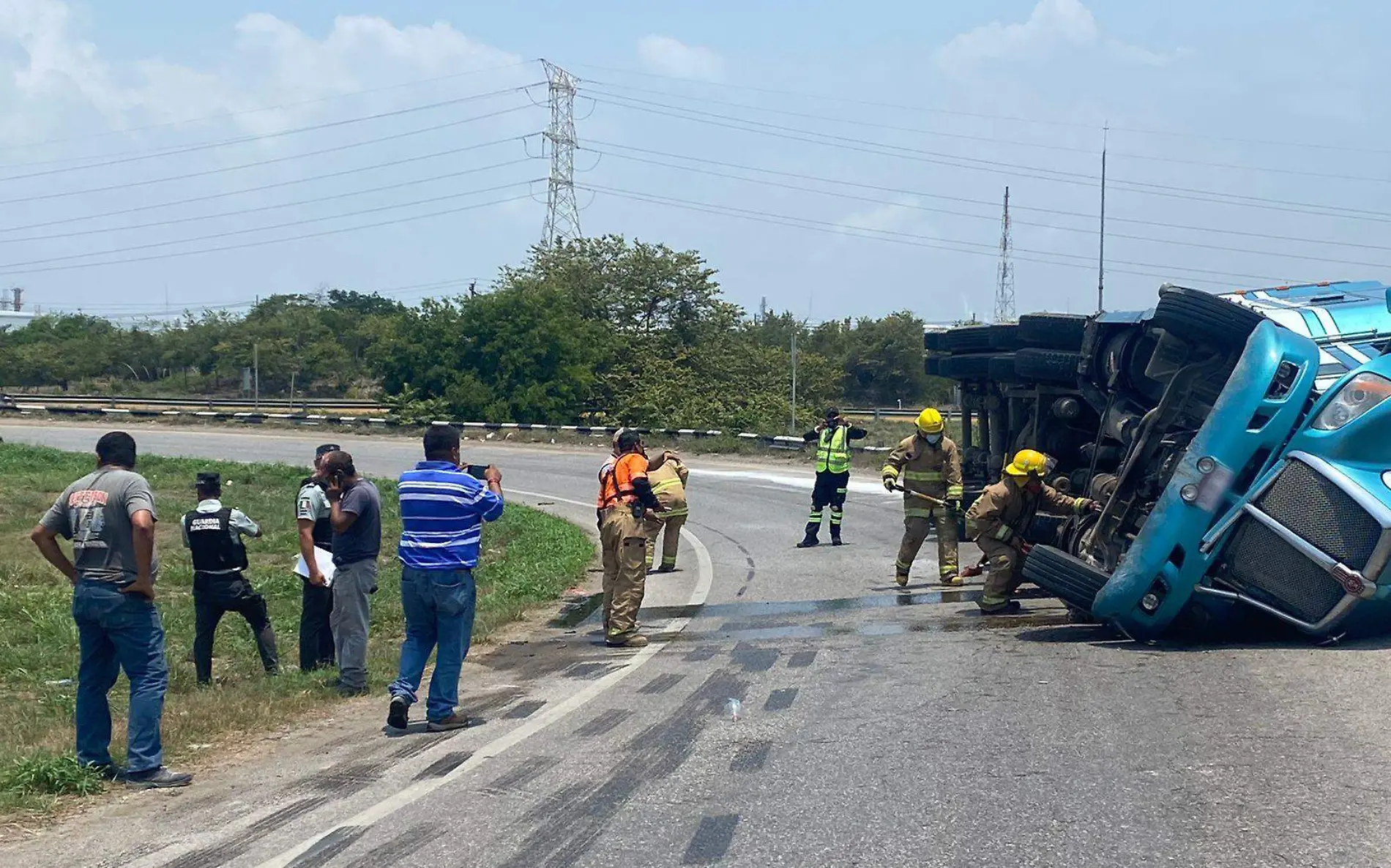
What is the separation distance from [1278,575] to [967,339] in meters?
5.75

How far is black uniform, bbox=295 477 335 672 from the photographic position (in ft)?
33.0

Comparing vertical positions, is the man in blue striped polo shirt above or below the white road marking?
above

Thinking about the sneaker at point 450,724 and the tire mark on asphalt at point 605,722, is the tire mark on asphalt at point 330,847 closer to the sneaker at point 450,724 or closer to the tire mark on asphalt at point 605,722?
the tire mark on asphalt at point 605,722

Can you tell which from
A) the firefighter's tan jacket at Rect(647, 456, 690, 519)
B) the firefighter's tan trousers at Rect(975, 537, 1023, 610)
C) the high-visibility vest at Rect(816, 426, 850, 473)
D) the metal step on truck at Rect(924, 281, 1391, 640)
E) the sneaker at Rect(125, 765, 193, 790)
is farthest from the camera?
the high-visibility vest at Rect(816, 426, 850, 473)

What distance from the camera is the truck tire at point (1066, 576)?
9.75m

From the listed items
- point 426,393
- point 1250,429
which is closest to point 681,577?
point 1250,429

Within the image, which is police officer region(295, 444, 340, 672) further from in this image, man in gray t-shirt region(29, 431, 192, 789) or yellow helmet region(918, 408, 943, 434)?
yellow helmet region(918, 408, 943, 434)

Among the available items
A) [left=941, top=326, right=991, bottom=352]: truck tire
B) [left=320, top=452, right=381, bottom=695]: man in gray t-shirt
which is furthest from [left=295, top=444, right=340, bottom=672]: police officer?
[left=941, top=326, right=991, bottom=352]: truck tire

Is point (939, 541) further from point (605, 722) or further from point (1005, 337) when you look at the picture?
point (605, 722)

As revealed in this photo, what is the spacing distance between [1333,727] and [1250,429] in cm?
271

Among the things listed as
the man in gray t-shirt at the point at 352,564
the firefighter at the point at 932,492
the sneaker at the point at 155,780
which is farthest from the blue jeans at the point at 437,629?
the firefighter at the point at 932,492

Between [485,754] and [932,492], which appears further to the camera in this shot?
[932,492]

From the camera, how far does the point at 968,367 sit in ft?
46.5

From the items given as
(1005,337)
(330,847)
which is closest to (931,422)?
(1005,337)
